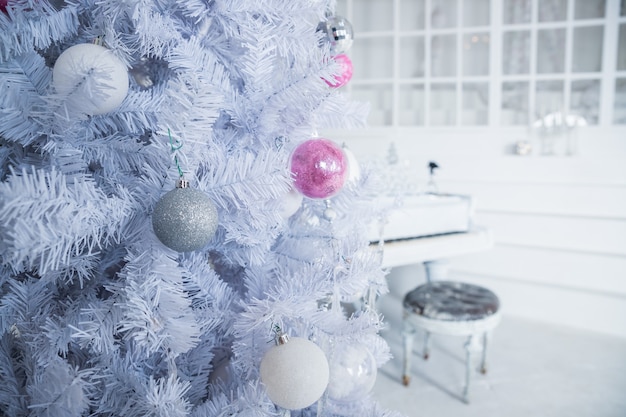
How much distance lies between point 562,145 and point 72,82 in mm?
2552

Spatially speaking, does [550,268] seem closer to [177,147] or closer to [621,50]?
[621,50]

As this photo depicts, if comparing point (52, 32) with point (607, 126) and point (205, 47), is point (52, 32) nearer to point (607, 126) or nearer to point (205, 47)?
point (205, 47)

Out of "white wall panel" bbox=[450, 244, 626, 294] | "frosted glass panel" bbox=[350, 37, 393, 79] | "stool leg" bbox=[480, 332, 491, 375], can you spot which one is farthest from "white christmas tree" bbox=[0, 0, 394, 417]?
"frosted glass panel" bbox=[350, 37, 393, 79]

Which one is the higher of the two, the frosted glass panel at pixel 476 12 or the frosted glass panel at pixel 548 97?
the frosted glass panel at pixel 476 12

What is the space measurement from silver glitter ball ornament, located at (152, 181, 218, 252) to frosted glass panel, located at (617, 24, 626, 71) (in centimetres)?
264

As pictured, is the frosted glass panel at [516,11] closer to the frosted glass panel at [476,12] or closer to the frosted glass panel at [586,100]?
Answer: the frosted glass panel at [476,12]

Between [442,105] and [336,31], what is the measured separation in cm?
209

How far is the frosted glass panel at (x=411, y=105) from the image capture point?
9.09ft

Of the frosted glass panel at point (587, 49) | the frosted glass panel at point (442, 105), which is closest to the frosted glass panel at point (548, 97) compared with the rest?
the frosted glass panel at point (587, 49)

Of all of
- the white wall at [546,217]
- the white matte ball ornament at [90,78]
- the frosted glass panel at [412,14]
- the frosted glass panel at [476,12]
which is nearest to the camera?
the white matte ball ornament at [90,78]

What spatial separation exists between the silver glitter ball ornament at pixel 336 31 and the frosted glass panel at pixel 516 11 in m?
2.14

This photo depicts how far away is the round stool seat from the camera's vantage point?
1.52m

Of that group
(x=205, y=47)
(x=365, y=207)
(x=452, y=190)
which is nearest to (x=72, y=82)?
(x=205, y=47)

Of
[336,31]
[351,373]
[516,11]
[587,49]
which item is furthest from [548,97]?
[351,373]
